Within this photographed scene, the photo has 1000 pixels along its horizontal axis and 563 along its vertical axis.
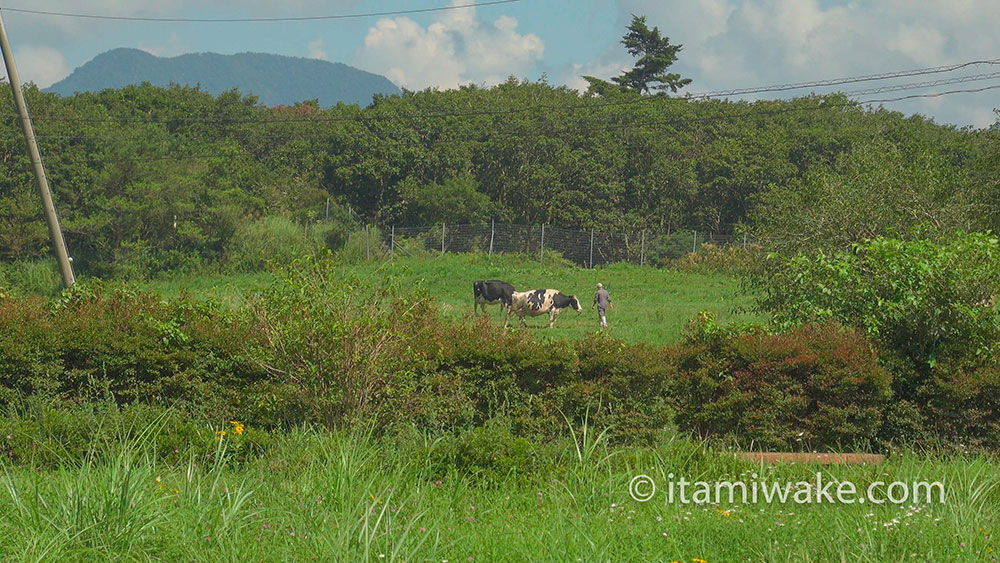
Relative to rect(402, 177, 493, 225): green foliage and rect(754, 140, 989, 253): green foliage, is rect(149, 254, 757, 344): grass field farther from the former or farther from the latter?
rect(402, 177, 493, 225): green foliage

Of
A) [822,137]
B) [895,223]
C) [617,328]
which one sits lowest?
[617,328]

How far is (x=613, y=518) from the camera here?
19.3ft

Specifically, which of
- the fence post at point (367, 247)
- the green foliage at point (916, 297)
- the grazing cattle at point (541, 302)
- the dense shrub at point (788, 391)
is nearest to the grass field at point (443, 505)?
the dense shrub at point (788, 391)

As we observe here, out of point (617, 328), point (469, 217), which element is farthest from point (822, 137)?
point (617, 328)

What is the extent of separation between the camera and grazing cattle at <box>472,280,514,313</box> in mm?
25375

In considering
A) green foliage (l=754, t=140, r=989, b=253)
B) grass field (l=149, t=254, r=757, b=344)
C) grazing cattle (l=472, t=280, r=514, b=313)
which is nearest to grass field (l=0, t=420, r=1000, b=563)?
green foliage (l=754, t=140, r=989, b=253)

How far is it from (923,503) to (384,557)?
3571mm

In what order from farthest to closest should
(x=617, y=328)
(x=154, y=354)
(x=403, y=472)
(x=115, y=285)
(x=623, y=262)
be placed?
(x=623, y=262)
(x=617, y=328)
(x=115, y=285)
(x=154, y=354)
(x=403, y=472)

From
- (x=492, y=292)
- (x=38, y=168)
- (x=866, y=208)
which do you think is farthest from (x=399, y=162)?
(x=866, y=208)

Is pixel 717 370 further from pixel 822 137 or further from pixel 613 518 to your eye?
pixel 822 137

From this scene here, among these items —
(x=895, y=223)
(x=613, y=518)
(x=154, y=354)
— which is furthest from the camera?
(x=895, y=223)

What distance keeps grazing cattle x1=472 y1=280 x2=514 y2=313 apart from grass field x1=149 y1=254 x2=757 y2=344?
0.47 m

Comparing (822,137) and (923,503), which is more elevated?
(822,137)

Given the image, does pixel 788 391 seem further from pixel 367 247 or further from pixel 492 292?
pixel 367 247
